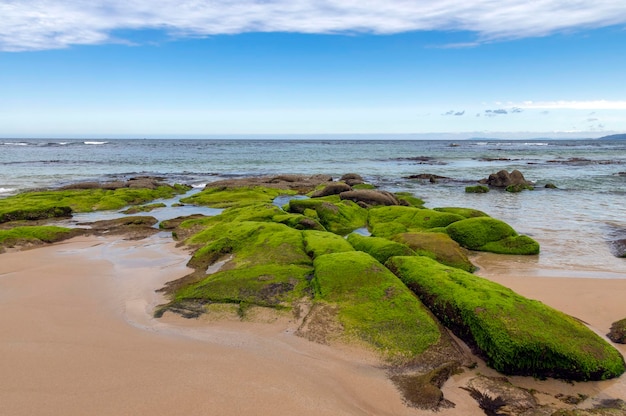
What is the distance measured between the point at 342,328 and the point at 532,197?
23.3 m

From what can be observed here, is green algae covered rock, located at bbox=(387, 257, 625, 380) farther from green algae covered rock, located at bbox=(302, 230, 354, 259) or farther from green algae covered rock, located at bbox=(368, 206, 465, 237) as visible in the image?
green algae covered rock, located at bbox=(368, 206, 465, 237)

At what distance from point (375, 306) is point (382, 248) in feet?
10.6

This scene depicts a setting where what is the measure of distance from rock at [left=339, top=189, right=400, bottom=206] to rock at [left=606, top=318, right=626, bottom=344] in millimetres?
13034

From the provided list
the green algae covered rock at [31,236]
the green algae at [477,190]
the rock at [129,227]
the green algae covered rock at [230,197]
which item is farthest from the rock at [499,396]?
the green algae at [477,190]

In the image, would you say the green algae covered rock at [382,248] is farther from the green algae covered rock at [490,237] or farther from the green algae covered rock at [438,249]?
the green algae covered rock at [490,237]

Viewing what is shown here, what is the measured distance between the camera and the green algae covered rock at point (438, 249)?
33.7 feet

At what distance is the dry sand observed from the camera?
470 centimetres

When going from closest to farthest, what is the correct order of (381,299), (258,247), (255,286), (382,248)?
(381,299), (255,286), (258,247), (382,248)

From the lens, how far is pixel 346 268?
25.1ft

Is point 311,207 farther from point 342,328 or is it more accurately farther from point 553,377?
point 553,377

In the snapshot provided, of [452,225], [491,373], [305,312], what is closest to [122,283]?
[305,312]

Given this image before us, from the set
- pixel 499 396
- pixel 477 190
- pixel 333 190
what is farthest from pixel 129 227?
pixel 477 190

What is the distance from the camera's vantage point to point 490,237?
12.5m

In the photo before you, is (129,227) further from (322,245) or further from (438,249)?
(438,249)
